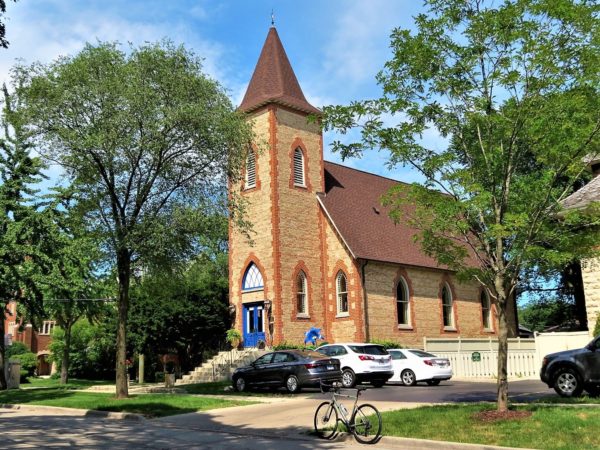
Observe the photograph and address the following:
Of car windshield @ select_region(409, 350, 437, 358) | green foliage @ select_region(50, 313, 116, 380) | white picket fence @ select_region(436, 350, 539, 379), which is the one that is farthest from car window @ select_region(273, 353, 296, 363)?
green foliage @ select_region(50, 313, 116, 380)

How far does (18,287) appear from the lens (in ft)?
78.0

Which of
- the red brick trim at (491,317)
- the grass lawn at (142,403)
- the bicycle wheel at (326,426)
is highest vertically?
the red brick trim at (491,317)

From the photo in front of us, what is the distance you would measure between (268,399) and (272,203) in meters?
14.0

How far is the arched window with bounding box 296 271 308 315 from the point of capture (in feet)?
105

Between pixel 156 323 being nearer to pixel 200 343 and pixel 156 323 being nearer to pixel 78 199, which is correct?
pixel 200 343

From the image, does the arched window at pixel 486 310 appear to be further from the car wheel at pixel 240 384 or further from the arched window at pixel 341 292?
the car wheel at pixel 240 384

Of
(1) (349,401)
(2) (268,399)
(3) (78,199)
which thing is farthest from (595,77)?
(3) (78,199)

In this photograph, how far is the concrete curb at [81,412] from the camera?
647 inches

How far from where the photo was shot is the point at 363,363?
72.6ft

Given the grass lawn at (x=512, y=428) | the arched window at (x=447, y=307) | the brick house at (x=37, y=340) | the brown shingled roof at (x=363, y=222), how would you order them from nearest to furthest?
the grass lawn at (x=512, y=428) → the brown shingled roof at (x=363, y=222) → the arched window at (x=447, y=307) → the brick house at (x=37, y=340)

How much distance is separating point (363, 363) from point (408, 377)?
2867mm

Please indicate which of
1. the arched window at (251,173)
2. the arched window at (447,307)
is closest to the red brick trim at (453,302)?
the arched window at (447,307)

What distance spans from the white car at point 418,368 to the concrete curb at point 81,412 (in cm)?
1137

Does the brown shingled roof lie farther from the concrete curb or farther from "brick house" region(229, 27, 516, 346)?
the concrete curb
